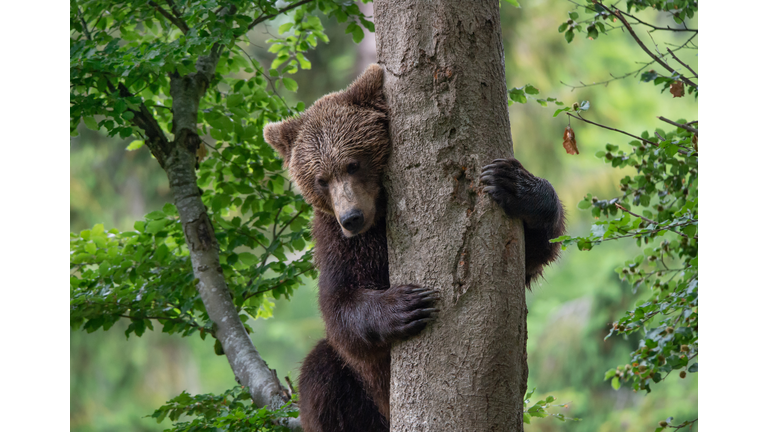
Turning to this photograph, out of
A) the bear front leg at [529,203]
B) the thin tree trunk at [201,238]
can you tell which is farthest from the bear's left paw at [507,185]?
the thin tree trunk at [201,238]

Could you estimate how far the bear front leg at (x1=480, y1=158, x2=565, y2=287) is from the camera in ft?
7.11

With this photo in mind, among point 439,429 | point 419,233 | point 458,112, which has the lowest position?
point 439,429

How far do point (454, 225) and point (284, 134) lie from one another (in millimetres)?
1486

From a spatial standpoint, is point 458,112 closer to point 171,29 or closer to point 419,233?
point 419,233

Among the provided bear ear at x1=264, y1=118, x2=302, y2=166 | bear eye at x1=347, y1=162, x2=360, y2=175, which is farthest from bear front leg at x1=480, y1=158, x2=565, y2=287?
bear ear at x1=264, y1=118, x2=302, y2=166

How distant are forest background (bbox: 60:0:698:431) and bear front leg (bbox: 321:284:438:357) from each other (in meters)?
6.42

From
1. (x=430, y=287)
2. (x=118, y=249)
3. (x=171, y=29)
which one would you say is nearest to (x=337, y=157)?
(x=430, y=287)

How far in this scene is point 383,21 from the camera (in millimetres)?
2363

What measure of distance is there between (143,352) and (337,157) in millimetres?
11854

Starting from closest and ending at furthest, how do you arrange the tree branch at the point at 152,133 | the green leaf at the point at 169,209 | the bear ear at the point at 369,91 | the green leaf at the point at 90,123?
1. the bear ear at the point at 369,91
2. the green leaf at the point at 90,123
3. the tree branch at the point at 152,133
4. the green leaf at the point at 169,209

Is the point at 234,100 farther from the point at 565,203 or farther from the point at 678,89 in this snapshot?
the point at 565,203

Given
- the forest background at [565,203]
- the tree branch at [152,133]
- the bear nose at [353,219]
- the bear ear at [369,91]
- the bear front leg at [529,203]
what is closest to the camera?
the bear front leg at [529,203]

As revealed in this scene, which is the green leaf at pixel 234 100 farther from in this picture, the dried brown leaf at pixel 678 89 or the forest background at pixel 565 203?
the forest background at pixel 565 203

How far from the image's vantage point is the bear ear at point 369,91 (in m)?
2.75
